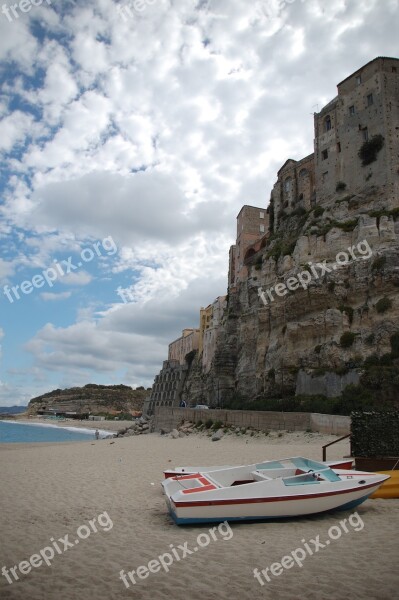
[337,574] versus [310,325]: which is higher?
[310,325]

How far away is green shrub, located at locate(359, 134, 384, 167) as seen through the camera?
124 feet

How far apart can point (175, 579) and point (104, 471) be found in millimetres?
9523

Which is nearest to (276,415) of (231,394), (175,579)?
(175,579)

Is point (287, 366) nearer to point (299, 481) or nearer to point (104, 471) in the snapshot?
point (104, 471)

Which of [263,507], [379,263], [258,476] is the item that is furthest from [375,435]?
[379,263]

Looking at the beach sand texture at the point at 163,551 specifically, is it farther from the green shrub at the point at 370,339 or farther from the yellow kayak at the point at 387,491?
the green shrub at the point at 370,339

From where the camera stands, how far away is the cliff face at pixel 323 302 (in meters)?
26.6

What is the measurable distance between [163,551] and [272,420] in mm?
17748

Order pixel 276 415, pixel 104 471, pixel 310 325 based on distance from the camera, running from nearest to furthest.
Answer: pixel 104 471 → pixel 276 415 → pixel 310 325

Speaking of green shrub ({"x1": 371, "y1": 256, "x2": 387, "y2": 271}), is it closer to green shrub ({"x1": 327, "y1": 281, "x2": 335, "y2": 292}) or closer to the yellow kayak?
green shrub ({"x1": 327, "y1": 281, "x2": 335, "y2": 292})

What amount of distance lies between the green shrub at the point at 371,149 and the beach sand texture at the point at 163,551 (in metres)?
36.3

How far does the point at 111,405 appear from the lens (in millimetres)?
134750

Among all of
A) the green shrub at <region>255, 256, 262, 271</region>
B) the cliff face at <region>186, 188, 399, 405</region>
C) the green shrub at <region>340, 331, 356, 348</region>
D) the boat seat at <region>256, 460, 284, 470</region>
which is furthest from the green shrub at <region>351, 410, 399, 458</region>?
the green shrub at <region>255, 256, 262, 271</region>

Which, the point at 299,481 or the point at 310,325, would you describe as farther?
the point at 310,325
